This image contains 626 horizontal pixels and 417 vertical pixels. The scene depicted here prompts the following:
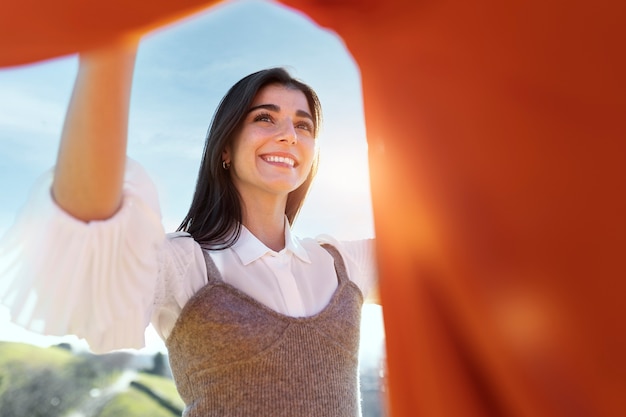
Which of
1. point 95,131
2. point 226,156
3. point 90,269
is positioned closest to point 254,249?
point 226,156

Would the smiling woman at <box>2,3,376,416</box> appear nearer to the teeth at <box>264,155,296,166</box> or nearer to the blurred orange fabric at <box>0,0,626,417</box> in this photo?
the teeth at <box>264,155,296,166</box>

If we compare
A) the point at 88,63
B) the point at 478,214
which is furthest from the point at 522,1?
the point at 88,63

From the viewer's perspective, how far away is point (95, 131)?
1.60 feet

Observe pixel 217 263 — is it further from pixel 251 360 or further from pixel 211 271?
pixel 251 360

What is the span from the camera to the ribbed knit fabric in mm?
845

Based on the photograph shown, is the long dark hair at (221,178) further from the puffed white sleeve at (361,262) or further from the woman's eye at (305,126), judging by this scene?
the puffed white sleeve at (361,262)

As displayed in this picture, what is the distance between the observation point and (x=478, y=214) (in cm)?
44

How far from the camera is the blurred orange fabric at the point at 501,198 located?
1.36 feet

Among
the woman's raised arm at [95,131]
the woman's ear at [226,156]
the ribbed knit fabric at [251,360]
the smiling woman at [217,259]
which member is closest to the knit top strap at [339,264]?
the smiling woman at [217,259]

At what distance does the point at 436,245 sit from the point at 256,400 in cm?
48

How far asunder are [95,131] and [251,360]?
456 mm

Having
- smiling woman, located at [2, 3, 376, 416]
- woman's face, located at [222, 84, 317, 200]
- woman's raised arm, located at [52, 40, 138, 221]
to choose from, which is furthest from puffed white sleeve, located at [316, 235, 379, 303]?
woman's raised arm, located at [52, 40, 138, 221]

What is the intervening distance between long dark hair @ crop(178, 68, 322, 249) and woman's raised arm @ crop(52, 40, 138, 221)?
453 millimetres

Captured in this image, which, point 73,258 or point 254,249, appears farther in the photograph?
point 254,249
